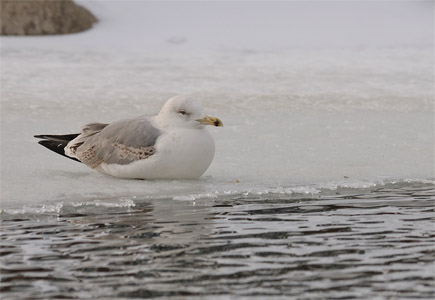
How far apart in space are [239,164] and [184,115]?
→ 1000 millimetres

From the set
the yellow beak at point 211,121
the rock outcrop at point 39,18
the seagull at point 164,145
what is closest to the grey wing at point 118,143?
the seagull at point 164,145

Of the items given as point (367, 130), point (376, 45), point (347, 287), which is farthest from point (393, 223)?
point (376, 45)

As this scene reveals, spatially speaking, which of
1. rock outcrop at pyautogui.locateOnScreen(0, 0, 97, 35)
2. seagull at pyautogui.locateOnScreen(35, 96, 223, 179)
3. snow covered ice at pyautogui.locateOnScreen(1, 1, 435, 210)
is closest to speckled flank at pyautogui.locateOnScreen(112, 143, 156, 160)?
seagull at pyautogui.locateOnScreen(35, 96, 223, 179)

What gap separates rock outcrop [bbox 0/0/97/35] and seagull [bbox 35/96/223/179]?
7878 millimetres

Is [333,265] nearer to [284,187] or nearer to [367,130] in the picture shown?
[284,187]

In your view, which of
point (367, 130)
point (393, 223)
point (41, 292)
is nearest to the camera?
point (41, 292)

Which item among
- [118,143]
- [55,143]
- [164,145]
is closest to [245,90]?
[55,143]

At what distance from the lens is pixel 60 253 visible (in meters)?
4.62

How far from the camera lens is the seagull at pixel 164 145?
20.5ft

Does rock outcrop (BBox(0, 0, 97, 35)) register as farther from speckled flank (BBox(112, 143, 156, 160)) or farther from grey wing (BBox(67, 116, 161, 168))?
speckled flank (BBox(112, 143, 156, 160))

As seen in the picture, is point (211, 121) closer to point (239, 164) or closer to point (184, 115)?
point (184, 115)

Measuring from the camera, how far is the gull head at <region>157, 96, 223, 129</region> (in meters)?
6.31

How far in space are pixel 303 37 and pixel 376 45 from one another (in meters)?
1.09

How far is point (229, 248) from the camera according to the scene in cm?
466
